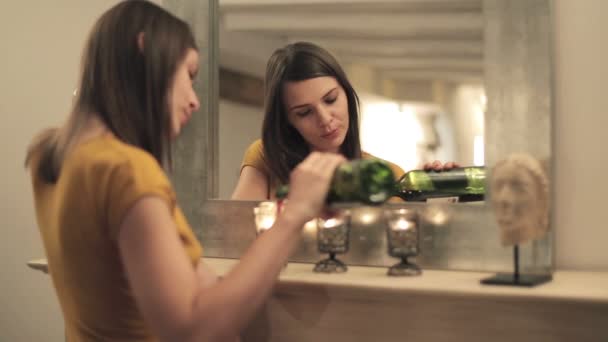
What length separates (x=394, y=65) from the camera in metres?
1.20

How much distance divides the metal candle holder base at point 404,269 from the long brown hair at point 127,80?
430mm

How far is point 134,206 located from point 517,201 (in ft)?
1.78

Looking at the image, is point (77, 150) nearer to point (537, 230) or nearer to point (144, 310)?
point (144, 310)

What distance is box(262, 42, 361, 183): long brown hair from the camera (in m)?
1.26

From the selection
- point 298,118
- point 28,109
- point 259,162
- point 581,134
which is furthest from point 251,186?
point 28,109

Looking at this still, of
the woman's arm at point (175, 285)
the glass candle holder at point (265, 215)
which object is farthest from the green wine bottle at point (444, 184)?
the woman's arm at point (175, 285)

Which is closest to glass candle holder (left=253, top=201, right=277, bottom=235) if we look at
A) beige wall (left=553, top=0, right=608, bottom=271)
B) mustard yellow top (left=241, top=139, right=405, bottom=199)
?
mustard yellow top (left=241, top=139, right=405, bottom=199)

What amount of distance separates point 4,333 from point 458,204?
1.25 metres

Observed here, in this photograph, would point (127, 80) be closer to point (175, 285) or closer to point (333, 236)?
point (175, 285)

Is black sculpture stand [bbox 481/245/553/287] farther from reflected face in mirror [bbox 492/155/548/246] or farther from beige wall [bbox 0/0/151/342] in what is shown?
beige wall [bbox 0/0/151/342]

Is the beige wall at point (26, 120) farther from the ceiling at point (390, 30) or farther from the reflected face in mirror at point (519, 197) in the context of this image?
the reflected face in mirror at point (519, 197)

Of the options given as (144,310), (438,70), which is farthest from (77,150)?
(438,70)

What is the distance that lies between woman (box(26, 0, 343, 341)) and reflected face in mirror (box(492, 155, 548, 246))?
252mm

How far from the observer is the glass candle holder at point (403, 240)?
109 centimetres
